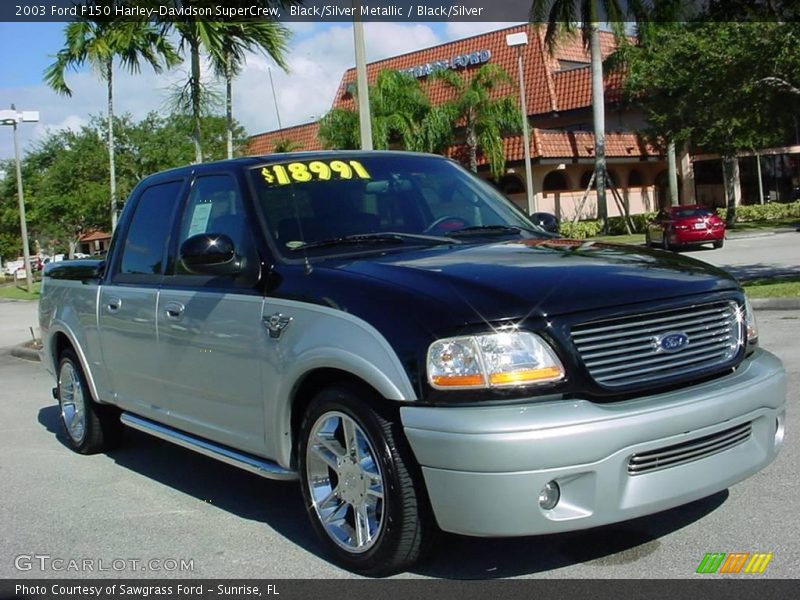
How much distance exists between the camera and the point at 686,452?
376cm

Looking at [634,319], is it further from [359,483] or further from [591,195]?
[591,195]

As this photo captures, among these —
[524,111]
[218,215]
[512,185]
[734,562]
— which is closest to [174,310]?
[218,215]

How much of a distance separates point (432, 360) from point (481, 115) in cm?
3717

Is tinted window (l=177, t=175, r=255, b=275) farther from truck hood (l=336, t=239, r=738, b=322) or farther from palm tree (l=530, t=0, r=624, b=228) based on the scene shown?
palm tree (l=530, t=0, r=624, b=228)

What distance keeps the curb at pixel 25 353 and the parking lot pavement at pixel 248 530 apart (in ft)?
24.9

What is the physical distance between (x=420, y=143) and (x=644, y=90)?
385 inches

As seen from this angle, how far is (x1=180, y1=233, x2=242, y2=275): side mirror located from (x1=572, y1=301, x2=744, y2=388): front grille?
1.89m

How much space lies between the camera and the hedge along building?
134 ft

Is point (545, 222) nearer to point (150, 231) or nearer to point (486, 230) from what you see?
point (486, 230)

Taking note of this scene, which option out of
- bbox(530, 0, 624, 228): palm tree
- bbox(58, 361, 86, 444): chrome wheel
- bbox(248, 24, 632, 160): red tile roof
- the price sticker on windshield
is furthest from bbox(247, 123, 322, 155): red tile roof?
the price sticker on windshield

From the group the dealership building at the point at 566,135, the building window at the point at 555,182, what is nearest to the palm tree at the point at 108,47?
the dealership building at the point at 566,135

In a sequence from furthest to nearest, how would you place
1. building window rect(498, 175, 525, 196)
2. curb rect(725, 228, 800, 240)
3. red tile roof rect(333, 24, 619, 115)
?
red tile roof rect(333, 24, 619, 115) → building window rect(498, 175, 525, 196) → curb rect(725, 228, 800, 240)

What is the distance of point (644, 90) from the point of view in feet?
129

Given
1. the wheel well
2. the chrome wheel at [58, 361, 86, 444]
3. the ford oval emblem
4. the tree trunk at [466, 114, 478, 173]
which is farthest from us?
the tree trunk at [466, 114, 478, 173]
